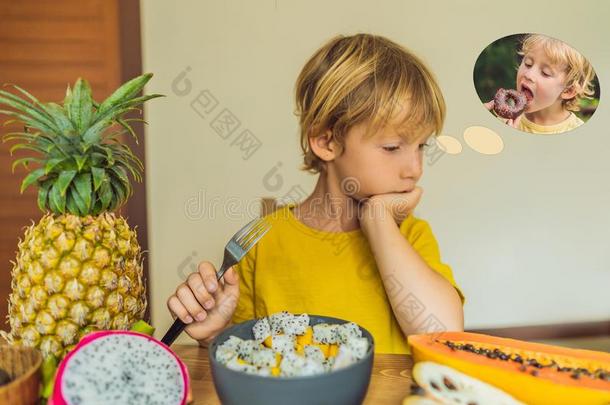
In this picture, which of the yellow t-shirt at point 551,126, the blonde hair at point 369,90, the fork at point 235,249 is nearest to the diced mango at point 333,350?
the fork at point 235,249

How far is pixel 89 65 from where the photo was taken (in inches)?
78.6

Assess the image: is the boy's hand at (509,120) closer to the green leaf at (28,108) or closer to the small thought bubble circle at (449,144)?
the small thought bubble circle at (449,144)

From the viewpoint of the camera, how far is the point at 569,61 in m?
2.09

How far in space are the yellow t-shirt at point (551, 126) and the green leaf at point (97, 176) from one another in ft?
5.99

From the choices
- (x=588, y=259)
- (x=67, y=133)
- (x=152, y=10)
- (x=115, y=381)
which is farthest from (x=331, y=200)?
(x=588, y=259)

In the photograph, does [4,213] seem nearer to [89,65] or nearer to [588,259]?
[89,65]

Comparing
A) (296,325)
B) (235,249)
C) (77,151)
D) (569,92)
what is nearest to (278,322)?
(296,325)

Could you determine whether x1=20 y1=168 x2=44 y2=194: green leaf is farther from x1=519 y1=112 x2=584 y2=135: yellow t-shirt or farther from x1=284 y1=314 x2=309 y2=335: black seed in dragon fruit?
x1=519 y1=112 x2=584 y2=135: yellow t-shirt

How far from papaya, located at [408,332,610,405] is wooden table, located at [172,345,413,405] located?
2.1 inches

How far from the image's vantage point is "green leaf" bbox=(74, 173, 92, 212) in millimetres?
824

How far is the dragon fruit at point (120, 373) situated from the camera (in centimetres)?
61

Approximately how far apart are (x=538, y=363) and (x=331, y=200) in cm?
68

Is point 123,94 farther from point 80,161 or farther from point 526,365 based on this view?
point 526,365

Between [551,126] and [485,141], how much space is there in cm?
27
